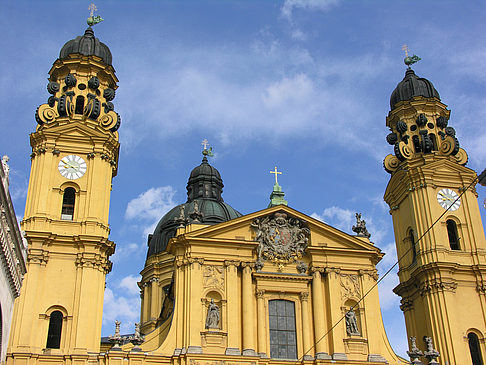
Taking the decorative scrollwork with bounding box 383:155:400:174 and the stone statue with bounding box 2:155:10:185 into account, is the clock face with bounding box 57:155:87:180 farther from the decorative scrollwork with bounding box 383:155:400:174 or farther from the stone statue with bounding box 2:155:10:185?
the decorative scrollwork with bounding box 383:155:400:174

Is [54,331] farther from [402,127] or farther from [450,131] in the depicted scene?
[450,131]

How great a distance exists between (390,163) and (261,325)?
12.5 metres

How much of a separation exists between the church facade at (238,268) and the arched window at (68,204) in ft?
0.15

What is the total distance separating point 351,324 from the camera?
2733cm

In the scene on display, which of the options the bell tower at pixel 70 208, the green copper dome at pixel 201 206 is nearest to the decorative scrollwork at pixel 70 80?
the bell tower at pixel 70 208

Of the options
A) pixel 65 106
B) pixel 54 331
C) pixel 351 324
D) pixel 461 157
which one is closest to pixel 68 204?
pixel 65 106

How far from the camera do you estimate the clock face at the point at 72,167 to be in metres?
29.2

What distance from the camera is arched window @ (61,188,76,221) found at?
28.7m

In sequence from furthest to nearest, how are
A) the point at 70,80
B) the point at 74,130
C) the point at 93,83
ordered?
the point at 93,83 < the point at 70,80 < the point at 74,130

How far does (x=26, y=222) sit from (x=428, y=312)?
18139 millimetres

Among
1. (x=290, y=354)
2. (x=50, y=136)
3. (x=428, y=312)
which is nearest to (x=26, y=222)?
(x=50, y=136)

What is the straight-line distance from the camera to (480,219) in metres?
31.9

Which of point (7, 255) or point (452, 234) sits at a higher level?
point (452, 234)

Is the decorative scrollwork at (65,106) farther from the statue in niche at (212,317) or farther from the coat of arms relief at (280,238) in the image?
the statue in niche at (212,317)
